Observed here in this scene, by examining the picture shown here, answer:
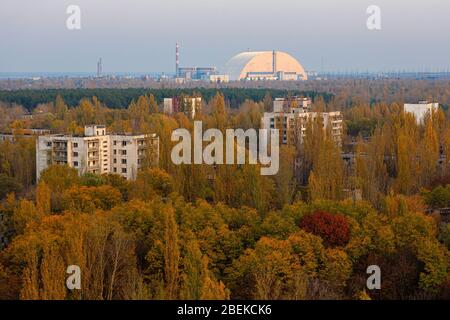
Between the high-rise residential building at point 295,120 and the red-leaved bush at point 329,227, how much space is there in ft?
25.4

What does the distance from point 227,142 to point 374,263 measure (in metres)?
5.75

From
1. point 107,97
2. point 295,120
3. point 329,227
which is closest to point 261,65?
point 107,97

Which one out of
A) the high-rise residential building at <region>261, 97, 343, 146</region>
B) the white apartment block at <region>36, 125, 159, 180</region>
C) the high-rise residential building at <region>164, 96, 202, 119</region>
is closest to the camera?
the white apartment block at <region>36, 125, 159, 180</region>

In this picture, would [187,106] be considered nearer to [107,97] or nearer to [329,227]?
[107,97]

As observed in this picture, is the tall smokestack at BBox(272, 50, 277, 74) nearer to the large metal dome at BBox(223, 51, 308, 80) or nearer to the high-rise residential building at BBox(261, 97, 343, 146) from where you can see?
the large metal dome at BBox(223, 51, 308, 80)

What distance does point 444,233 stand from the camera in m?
9.18

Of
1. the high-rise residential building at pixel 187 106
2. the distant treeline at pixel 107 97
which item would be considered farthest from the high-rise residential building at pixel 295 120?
the distant treeline at pixel 107 97

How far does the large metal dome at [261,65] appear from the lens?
57.6 meters

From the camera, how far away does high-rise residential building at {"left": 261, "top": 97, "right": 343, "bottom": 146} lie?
17.8 metres

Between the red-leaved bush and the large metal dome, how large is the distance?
156 ft

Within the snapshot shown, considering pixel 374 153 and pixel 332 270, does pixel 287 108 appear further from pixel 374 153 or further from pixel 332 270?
pixel 332 270

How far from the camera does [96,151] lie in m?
15.5

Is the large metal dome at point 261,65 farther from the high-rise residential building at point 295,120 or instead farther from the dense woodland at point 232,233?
the dense woodland at point 232,233

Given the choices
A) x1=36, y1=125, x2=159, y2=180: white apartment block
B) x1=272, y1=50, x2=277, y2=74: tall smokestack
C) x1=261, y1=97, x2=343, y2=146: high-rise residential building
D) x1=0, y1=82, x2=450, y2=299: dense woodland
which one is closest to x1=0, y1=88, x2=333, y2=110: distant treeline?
x1=261, y1=97, x2=343, y2=146: high-rise residential building
